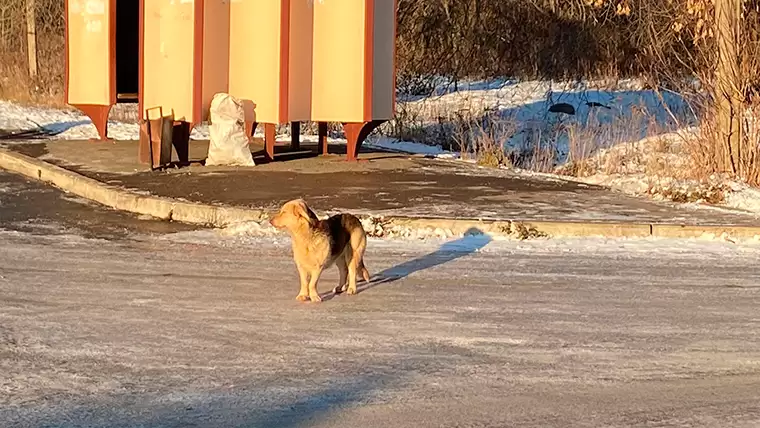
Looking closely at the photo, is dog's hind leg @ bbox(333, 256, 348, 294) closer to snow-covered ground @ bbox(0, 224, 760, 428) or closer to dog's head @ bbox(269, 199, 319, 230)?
snow-covered ground @ bbox(0, 224, 760, 428)

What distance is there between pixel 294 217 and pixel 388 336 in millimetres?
1263

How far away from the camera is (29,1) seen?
3102cm

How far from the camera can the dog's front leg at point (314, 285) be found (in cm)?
778

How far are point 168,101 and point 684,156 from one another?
7458 millimetres

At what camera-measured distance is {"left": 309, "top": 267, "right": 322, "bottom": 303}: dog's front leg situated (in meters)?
7.78

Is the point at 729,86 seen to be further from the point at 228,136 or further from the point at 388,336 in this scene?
the point at 388,336

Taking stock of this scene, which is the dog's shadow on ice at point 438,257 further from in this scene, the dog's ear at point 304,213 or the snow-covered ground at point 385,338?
the dog's ear at point 304,213

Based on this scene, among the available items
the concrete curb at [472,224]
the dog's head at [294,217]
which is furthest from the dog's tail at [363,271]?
the concrete curb at [472,224]

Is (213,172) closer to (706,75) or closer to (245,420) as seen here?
(706,75)

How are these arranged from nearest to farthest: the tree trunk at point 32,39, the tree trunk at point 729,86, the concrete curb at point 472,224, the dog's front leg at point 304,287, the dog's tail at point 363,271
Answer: the dog's front leg at point 304,287 → the dog's tail at point 363,271 → the concrete curb at point 472,224 → the tree trunk at point 729,86 → the tree trunk at point 32,39

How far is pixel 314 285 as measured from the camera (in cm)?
786

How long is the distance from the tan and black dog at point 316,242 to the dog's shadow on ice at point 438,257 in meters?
0.38

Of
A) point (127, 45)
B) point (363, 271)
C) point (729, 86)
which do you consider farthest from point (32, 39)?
point (363, 271)

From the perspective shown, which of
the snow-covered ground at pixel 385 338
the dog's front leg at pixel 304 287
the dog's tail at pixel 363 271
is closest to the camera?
the snow-covered ground at pixel 385 338
